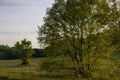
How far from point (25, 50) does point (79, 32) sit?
64.4m

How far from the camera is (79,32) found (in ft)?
143

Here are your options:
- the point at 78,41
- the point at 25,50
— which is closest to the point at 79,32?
the point at 78,41

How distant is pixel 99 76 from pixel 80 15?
907 centimetres

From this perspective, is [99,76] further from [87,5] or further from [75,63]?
[87,5]

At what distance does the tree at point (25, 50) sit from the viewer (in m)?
106

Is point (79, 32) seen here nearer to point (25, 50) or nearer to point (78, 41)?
point (78, 41)

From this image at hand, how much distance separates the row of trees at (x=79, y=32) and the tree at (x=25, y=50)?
61.4m

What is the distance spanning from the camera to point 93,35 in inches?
1692

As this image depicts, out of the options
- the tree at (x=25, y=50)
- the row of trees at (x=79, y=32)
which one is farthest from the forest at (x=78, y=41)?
the tree at (x=25, y=50)

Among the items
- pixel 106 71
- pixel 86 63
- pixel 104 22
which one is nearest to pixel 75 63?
pixel 86 63

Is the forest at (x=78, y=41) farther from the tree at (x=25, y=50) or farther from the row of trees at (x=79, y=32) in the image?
the tree at (x=25, y=50)

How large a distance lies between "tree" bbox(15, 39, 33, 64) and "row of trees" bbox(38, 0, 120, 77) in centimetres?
6142

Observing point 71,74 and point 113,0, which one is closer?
point 113,0

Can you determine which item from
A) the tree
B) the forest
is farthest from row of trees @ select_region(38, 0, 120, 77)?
the tree
